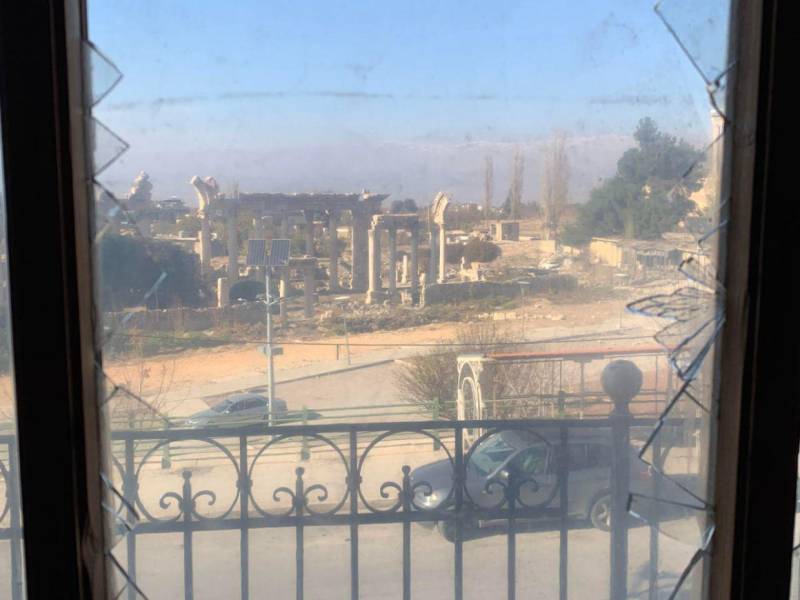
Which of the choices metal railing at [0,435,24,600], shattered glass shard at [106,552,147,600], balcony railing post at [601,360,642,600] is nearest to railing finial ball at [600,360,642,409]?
balcony railing post at [601,360,642,600]

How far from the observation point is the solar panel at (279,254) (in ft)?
3.02

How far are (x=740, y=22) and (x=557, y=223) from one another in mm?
338

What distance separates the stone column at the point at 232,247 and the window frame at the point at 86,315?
17 centimetres

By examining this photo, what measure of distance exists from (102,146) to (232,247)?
0.20m

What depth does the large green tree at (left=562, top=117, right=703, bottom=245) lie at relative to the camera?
0.92 m

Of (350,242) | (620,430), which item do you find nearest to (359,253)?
(350,242)

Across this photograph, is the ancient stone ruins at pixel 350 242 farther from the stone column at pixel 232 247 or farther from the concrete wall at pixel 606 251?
the concrete wall at pixel 606 251

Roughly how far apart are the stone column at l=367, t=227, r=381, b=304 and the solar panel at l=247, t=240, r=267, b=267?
5.6 inches

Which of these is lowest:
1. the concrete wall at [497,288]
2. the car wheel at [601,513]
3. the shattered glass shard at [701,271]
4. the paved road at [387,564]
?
the paved road at [387,564]

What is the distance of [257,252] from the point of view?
36.2 inches

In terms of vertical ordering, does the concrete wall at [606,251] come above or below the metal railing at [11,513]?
above

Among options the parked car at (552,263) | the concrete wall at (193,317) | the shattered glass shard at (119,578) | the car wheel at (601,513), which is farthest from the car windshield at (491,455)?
the shattered glass shard at (119,578)

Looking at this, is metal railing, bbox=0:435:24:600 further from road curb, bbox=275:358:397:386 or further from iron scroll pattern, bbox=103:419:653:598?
road curb, bbox=275:358:397:386

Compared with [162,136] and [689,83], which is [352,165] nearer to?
[162,136]
